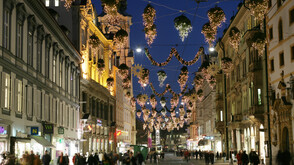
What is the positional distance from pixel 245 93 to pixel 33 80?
26645 millimetres

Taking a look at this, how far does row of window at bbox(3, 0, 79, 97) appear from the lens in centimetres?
2820

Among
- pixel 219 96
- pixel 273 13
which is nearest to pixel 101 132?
pixel 219 96

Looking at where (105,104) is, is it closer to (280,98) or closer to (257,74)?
(257,74)

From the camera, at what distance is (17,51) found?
2972cm

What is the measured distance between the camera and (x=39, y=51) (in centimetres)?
3647

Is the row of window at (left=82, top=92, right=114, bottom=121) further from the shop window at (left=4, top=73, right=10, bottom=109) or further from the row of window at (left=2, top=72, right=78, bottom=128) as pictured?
the shop window at (left=4, top=73, right=10, bottom=109)

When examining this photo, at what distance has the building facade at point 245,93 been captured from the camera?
152 ft

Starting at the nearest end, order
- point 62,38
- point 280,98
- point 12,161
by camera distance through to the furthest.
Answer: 1. point 12,161
2. point 280,98
3. point 62,38

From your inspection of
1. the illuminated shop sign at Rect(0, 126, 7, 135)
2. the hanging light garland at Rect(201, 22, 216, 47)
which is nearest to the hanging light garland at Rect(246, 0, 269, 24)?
the hanging light garland at Rect(201, 22, 216, 47)

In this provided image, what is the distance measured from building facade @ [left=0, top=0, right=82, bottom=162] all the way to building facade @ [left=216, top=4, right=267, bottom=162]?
564 inches

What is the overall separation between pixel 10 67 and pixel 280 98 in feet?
66.6

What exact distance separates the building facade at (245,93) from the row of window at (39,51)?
14.3m

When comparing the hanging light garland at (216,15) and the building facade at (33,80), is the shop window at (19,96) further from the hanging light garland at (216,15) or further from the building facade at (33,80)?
the hanging light garland at (216,15)

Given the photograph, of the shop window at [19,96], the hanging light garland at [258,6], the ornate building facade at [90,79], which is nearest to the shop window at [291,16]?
the hanging light garland at [258,6]
